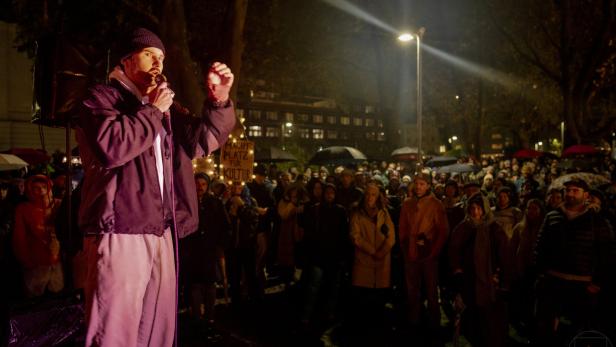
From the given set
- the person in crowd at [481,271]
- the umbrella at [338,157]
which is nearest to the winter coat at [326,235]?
the person in crowd at [481,271]

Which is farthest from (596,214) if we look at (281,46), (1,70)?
(1,70)

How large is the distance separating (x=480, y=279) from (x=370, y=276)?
1705 mm

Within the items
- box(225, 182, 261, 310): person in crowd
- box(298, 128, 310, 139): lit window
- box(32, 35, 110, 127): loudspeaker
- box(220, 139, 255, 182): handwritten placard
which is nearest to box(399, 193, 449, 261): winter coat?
box(225, 182, 261, 310): person in crowd

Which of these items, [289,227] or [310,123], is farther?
[310,123]

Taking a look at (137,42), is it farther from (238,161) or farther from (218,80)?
(238,161)

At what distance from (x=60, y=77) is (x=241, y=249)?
17.4 ft

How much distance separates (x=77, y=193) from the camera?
3.07 metres

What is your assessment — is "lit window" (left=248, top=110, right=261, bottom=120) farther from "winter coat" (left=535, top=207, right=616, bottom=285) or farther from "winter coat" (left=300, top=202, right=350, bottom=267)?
"winter coat" (left=535, top=207, right=616, bottom=285)

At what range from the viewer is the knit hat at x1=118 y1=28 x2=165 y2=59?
2408 mm

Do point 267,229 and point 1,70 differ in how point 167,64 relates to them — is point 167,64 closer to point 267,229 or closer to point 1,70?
point 267,229

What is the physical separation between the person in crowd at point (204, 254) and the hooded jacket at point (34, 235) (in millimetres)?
1580

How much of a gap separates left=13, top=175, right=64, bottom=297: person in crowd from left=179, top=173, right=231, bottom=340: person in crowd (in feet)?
5.12

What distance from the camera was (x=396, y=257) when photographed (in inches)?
330

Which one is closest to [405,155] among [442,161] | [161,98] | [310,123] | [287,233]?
[442,161]
